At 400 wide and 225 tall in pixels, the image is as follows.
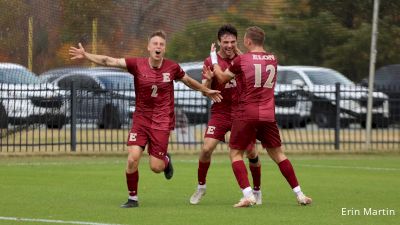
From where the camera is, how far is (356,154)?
23.8 metres

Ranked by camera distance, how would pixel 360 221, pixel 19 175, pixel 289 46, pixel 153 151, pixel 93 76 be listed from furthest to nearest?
pixel 289 46, pixel 93 76, pixel 19 175, pixel 153 151, pixel 360 221

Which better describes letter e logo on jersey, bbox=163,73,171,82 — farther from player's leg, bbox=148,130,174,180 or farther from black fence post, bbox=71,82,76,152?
black fence post, bbox=71,82,76,152

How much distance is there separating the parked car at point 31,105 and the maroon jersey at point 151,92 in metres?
10.1

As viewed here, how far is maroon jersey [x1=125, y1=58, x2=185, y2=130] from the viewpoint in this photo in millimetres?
12852

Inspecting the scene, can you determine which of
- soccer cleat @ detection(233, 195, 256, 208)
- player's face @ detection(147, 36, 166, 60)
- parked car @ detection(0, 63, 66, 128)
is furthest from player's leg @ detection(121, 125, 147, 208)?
parked car @ detection(0, 63, 66, 128)

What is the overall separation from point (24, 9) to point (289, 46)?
24.1ft

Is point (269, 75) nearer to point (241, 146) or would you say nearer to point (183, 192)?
point (241, 146)

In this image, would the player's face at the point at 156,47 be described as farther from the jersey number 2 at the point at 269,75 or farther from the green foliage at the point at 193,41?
the green foliage at the point at 193,41

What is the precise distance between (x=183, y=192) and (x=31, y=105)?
9241mm

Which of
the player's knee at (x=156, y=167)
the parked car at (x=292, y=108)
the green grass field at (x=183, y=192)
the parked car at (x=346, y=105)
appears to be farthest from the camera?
the parked car at (x=292, y=108)

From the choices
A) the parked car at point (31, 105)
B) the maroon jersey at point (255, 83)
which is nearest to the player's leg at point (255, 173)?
the maroon jersey at point (255, 83)

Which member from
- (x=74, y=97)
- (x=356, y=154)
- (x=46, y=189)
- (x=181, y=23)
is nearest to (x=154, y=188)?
(x=46, y=189)

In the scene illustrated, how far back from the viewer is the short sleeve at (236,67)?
1248 centimetres

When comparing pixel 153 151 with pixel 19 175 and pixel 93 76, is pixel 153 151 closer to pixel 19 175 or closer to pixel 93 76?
pixel 19 175
